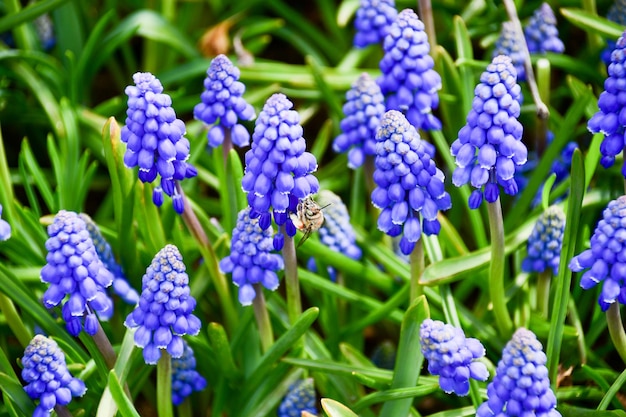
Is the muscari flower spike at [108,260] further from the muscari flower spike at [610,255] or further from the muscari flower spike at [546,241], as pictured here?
the muscari flower spike at [610,255]

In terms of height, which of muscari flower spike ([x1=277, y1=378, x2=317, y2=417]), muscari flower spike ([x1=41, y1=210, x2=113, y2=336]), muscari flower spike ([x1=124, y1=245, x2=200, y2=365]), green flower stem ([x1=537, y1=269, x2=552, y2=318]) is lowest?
muscari flower spike ([x1=277, y1=378, x2=317, y2=417])

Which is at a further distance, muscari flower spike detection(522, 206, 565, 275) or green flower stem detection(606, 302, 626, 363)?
muscari flower spike detection(522, 206, 565, 275)

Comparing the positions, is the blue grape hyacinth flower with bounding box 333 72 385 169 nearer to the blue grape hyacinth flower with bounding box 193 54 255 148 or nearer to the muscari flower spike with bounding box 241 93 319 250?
→ the blue grape hyacinth flower with bounding box 193 54 255 148

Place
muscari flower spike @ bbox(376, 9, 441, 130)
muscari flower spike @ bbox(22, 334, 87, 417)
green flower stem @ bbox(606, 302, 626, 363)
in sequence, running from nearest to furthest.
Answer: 1. muscari flower spike @ bbox(22, 334, 87, 417)
2. green flower stem @ bbox(606, 302, 626, 363)
3. muscari flower spike @ bbox(376, 9, 441, 130)

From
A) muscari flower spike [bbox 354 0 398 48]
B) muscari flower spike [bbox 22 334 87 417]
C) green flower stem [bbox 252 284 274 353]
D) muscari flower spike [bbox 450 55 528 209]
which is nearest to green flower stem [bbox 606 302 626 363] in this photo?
muscari flower spike [bbox 450 55 528 209]

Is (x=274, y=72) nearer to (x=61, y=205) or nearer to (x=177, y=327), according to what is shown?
(x=61, y=205)

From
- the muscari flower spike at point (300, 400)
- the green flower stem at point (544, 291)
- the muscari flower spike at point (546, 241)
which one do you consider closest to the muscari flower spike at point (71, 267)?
the muscari flower spike at point (300, 400)

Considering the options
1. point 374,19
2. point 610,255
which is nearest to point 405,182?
point 610,255
